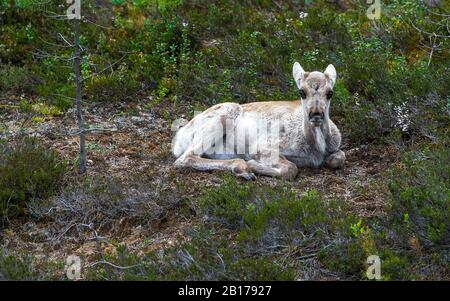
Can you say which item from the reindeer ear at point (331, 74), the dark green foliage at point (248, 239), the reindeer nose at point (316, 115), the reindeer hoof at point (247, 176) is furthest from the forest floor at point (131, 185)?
the reindeer ear at point (331, 74)

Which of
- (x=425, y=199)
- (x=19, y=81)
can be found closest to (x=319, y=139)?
(x=425, y=199)

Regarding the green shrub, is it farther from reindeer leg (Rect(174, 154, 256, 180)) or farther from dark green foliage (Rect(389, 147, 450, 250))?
dark green foliage (Rect(389, 147, 450, 250))

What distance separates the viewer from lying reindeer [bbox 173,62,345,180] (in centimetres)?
1093

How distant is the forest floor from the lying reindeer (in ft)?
0.67

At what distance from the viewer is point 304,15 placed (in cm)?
1544

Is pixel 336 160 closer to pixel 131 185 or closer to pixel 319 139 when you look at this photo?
pixel 319 139

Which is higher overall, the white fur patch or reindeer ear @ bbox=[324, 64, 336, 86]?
reindeer ear @ bbox=[324, 64, 336, 86]

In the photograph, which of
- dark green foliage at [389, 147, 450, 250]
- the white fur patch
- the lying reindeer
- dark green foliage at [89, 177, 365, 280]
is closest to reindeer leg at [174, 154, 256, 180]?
the lying reindeer

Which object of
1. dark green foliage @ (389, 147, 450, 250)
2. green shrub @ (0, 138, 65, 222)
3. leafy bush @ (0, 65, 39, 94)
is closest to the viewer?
dark green foliage @ (389, 147, 450, 250)

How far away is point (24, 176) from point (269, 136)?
3.40 m

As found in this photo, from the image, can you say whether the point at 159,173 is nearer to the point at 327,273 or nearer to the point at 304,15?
the point at 327,273

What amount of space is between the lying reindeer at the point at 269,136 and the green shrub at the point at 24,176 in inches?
68.3

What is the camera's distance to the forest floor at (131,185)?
31.9 feet
